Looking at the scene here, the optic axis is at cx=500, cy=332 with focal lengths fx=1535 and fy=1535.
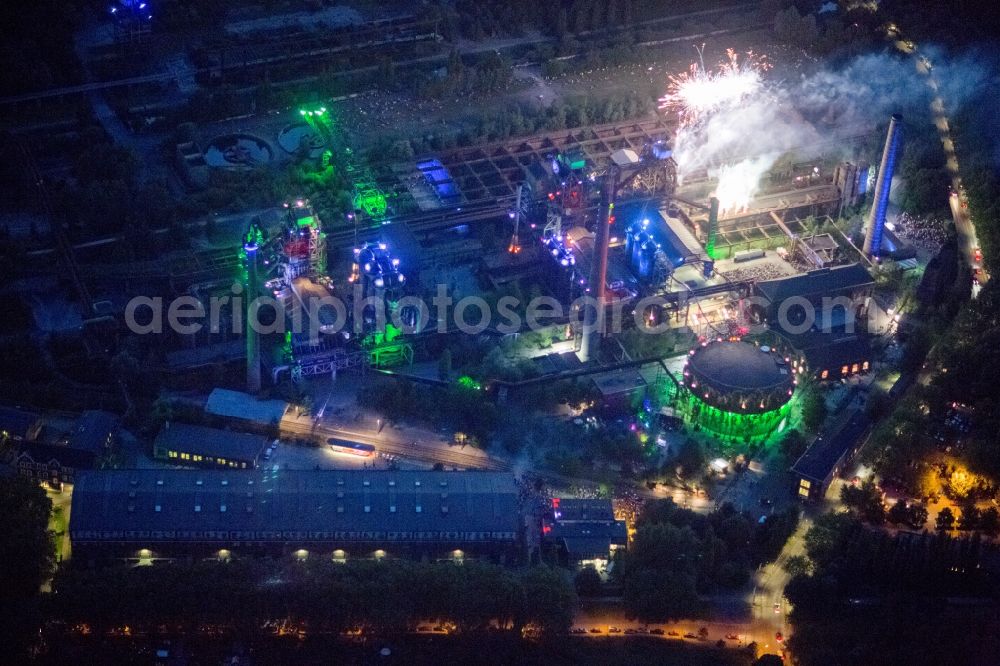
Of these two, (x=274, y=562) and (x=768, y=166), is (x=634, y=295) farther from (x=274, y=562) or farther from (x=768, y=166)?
(x=274, y=562)

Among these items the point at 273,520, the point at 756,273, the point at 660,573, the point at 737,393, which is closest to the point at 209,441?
the point at 273,520

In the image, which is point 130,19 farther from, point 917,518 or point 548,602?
point 917,518

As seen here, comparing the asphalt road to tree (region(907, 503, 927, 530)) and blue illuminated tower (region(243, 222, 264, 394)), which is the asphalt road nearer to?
tree (region(907, 503, 927, 530))

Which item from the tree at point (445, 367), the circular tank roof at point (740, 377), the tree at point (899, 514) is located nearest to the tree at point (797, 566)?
the tree at point (899, 514)

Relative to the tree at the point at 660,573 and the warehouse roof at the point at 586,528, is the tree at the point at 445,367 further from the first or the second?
the tree at the point at 660,573

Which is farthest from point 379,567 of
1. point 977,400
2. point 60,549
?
point 977,400

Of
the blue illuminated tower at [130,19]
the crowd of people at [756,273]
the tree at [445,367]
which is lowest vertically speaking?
the tree at [445,367]

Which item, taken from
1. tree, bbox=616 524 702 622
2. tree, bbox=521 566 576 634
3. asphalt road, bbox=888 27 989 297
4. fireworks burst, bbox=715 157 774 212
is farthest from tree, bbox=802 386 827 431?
tree, bbox=521 566 576 634
